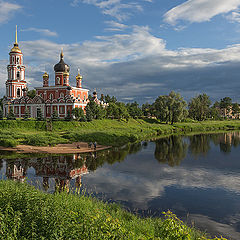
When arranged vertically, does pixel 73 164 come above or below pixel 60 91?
below

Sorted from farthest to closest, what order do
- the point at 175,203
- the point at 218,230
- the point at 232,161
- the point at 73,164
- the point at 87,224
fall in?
the point at 232,161 → the point at 73,164 → the point at 175,203 → the point at 218,230 → the point at 87,224

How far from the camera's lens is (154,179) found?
1850cm

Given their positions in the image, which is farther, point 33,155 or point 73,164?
point 33,155

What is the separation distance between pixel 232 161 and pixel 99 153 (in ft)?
48.5

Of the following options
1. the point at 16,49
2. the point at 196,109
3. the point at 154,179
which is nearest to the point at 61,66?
the point at 16,49

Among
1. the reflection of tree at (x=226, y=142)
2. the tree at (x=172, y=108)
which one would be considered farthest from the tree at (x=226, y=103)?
the reflection of tree at (x=226, y=142)

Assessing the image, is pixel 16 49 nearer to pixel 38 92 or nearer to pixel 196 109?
pixel 38 92

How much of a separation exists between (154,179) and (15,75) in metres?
47.7

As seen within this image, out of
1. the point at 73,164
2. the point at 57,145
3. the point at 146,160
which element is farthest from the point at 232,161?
the point at 57,145

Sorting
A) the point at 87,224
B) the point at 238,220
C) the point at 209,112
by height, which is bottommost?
the point at 238,220

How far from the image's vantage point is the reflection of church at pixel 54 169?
17.3m

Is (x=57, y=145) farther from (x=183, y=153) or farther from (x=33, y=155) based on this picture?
(x=183, y=153)

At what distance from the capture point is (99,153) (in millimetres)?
28734

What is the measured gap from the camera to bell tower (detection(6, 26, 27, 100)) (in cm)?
5431
